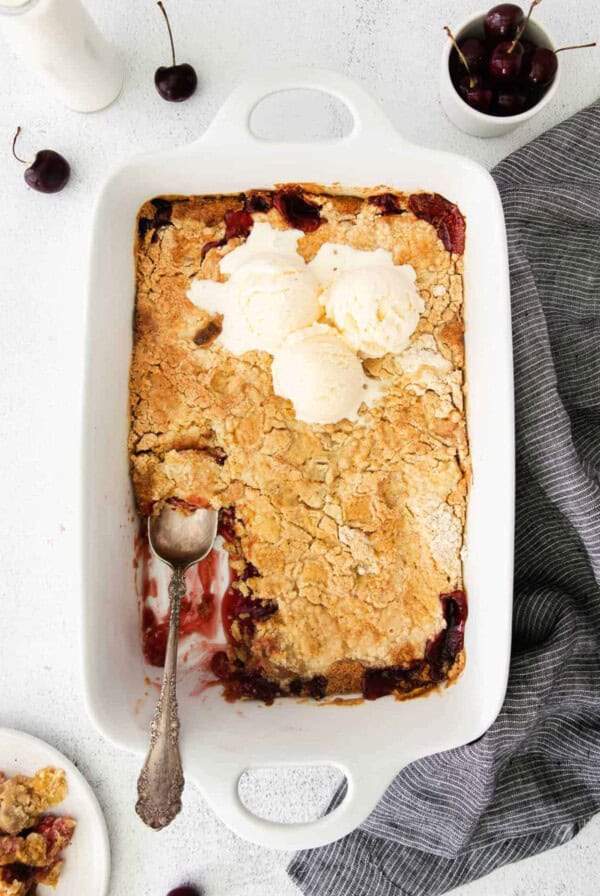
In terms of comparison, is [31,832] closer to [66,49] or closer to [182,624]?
[182,624]

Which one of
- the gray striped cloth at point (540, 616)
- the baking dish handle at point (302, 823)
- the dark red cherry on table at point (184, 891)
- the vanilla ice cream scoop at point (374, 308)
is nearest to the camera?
the baking dish handle at point (302, 823)

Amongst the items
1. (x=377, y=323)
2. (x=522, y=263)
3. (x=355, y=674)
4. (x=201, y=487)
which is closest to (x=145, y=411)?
(x=201, y=487)

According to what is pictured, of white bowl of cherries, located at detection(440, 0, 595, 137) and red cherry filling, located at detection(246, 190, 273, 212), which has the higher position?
white bowl of cherries, located at detection(440, 0, 595, 137)

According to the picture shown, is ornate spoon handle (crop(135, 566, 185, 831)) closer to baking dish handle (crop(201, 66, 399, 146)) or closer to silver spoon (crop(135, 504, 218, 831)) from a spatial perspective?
silver spoon (crop(135, 504, 218, 831))

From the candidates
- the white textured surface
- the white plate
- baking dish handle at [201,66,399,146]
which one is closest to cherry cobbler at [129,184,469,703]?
baking dish handle at [201,66,399,146]

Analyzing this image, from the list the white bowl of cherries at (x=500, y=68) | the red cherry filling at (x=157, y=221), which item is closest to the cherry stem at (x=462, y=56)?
the white bowl of cherries at (x=500, y=68)

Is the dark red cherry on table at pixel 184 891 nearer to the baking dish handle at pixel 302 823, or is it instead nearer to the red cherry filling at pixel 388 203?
the baking dish handle at pixel 302 823

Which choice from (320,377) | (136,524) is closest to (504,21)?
(320,377)
